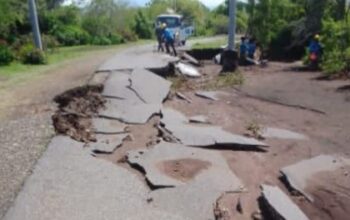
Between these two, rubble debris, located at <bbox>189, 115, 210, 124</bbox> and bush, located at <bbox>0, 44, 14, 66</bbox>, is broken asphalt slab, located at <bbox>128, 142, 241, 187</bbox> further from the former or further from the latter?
bush, located at <bbox>0, 44, 14, 66</bbox>

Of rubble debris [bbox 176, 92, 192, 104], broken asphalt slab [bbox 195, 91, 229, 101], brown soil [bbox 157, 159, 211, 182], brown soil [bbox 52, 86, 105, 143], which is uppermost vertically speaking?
brown soil [bbox 52, 86, 105, 143]

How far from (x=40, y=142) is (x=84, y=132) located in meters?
1.11

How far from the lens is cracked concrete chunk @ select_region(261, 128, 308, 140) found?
901 centimetres

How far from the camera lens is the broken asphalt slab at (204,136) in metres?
8.23

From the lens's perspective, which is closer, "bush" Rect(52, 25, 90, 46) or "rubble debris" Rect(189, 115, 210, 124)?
"rubble debris" Rect(189, 115, 210, 124)

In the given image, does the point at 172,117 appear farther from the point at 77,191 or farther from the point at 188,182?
the point at 77,191

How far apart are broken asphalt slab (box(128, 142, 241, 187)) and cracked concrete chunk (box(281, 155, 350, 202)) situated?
83 centimetres

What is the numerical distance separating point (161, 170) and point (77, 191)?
139 centimetres

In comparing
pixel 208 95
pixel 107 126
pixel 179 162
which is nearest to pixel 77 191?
A: pixel 179 162

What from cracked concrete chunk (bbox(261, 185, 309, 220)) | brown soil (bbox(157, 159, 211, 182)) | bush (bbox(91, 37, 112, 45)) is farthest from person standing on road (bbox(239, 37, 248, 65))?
bush (bbox(91, 37, 112, 45))

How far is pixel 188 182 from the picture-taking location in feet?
20.9

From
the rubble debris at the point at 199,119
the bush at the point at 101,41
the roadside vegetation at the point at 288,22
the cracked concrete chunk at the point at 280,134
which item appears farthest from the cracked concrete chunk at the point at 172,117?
the bush at the point at 101,41

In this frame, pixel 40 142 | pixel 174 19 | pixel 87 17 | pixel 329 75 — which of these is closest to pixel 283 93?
pixel 329 75

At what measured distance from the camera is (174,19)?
34594mm
